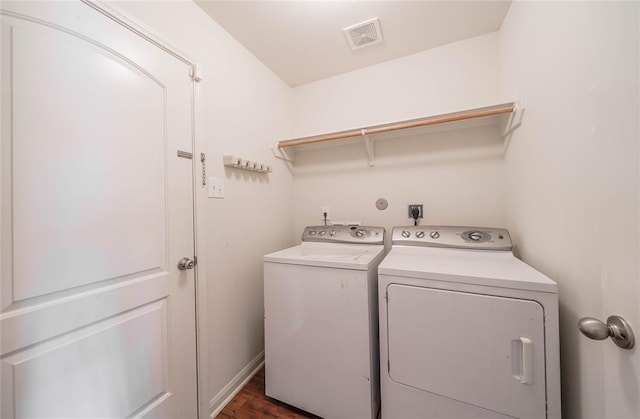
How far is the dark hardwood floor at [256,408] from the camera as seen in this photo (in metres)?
1.39

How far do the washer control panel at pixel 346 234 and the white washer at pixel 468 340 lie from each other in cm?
44

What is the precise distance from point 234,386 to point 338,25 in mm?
2615

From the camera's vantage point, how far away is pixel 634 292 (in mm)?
555

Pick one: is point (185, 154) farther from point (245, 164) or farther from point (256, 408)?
point (256, 408)

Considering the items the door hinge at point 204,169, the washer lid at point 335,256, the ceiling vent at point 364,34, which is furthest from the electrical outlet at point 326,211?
the ceiling vent at point 364,34

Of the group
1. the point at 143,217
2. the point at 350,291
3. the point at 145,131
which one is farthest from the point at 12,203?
the point at 350,291

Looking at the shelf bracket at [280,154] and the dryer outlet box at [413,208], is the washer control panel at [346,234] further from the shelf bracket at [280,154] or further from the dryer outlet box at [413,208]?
the shelf bracket at [280,154]

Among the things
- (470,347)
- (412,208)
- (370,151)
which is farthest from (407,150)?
(470,347)

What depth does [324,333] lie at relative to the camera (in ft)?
4.28

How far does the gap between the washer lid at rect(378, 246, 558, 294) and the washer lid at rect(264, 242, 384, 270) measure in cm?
11

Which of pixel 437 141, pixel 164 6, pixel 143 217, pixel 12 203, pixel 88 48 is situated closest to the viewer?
pixel 12 203

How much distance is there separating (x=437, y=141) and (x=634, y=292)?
150cm

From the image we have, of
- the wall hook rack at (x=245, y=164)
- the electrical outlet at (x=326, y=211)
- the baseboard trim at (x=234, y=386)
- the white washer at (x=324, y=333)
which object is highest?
the wall hook rack at (x=245, y=164)

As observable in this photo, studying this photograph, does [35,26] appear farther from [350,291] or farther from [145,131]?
[350,291]
